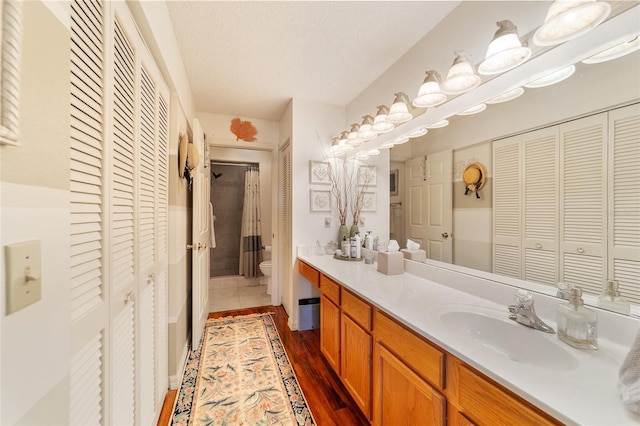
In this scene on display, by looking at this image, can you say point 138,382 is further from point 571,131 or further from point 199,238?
point 571,131

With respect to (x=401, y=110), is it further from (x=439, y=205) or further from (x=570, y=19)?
(x=570, y=19)

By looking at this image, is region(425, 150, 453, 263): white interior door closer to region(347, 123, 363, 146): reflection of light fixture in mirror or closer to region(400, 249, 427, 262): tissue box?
region(400, 249, 427, 262): tissue box

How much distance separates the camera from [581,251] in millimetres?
956

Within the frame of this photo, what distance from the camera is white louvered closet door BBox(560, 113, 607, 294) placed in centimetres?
89

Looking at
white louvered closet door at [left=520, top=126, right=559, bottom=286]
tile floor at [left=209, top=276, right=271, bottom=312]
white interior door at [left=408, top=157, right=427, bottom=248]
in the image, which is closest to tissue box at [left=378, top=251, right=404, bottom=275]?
white interior door at [left=408, top=157, right=427, bottom=248]

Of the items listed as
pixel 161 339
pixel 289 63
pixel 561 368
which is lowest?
pixel 161 339

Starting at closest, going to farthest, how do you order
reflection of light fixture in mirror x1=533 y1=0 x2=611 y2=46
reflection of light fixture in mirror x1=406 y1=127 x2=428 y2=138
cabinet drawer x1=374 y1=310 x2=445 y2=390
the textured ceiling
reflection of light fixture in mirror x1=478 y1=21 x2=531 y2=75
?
reflection of light fixture in mirror x1=533 y1=0 x2=611 y2=46 < cabinet drawer x1=374 y1=310 x2=445 y2=390 < reflection of light fixture in mirror x1=478 y1=21 x2=531 y2=75 < the textured ceiling < reflection of light fixture in mirror x1=406 y1=127 x2=428 y2=138

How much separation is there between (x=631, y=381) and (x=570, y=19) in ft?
3.59

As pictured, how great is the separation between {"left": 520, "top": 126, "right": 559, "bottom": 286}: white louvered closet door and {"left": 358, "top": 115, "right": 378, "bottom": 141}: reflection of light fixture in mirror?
1.10 m

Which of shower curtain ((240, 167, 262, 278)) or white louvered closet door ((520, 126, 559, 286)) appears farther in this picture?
shower curtain ((240, 167, 262, 278))

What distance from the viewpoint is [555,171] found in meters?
1.01

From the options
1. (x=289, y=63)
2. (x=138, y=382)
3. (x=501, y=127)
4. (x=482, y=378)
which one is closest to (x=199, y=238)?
(x=138, y=382)

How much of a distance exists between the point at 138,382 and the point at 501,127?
210cm

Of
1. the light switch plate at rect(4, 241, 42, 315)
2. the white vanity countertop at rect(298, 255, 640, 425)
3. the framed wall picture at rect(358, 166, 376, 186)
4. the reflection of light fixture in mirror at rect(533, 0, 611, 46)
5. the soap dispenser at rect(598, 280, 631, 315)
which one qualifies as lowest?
the white vanity countertop at rect(298, 255, 640, 425)
